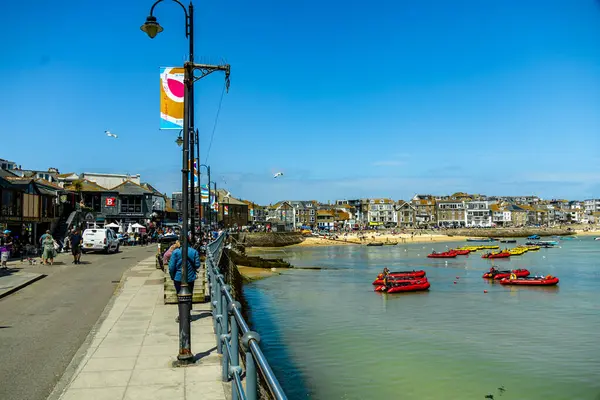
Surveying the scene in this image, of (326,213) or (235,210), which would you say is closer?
(235,210)

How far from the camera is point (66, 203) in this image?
182ft

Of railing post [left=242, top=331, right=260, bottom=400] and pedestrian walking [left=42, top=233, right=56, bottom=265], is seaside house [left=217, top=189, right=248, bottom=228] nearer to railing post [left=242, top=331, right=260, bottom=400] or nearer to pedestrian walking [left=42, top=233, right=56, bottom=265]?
pedestrian walking [left=42, top=233, right=56, bottom=265]

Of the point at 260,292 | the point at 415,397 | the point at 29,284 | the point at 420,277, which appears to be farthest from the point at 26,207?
the point at 415,397

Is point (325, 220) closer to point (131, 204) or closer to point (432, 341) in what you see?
point (131, 204)

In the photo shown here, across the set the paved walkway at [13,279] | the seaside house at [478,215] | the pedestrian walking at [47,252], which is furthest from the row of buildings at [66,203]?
the seaside house at [478,215]

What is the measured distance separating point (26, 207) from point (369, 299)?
28322 millimetres

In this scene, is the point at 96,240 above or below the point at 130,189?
below

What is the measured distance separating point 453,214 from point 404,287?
167529 millimetres

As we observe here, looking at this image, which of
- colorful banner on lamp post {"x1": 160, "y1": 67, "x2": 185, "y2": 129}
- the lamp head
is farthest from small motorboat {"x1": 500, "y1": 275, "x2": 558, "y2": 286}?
the lamp head

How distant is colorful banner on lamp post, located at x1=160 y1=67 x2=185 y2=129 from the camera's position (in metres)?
11.6

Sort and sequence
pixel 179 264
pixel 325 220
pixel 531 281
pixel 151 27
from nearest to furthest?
1. pixel 151 27
2. pixel 179 264
3. pixel 531 281
4. pixel 325 220

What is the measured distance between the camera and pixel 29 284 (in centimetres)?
2009

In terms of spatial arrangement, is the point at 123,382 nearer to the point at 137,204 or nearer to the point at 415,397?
the point at 415,397

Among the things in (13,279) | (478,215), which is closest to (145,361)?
Answer: (13,279)
